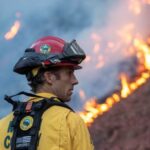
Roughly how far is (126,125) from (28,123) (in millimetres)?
15838

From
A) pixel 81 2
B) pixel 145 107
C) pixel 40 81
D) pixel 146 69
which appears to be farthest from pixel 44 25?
pixel 40 81

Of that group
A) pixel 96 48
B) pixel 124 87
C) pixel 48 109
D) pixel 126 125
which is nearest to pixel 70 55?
pixel 48 109

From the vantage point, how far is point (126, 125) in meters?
19.9

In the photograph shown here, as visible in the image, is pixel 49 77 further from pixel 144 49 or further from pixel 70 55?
pixel 144 49

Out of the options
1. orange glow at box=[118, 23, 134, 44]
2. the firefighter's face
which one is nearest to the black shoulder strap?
the firefighter's face

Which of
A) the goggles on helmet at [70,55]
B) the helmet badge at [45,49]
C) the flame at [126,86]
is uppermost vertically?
the flame at [126,86]

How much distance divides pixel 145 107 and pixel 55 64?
15805 mm

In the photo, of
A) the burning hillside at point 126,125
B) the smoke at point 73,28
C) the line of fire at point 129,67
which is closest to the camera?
the smoke at point 73,28

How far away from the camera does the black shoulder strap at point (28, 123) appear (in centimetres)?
414

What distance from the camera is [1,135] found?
14.3 feet

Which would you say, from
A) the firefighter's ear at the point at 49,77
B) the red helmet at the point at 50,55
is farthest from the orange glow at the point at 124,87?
the firefighter's ear at the point at 49,77

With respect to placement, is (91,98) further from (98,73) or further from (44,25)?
(44,25)

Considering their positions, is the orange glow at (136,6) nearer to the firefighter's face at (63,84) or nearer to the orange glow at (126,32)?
the orange glow at (126,32)

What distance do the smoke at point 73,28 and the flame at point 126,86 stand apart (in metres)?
0.34
